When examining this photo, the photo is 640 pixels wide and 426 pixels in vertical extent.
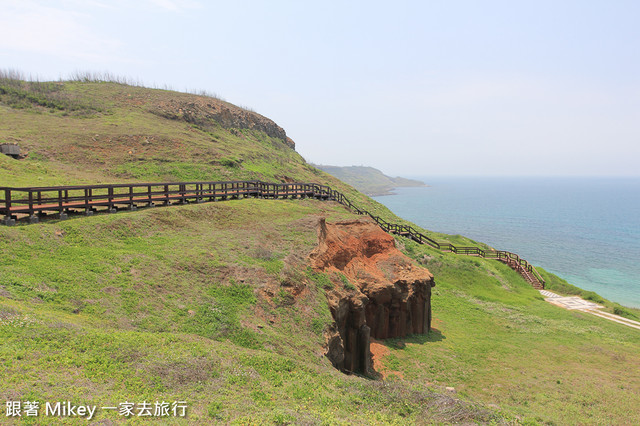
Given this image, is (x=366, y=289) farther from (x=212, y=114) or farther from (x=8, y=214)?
(x=212, y=114)

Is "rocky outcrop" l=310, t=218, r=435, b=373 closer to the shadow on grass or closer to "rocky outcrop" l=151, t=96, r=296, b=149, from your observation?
the shadow on grass

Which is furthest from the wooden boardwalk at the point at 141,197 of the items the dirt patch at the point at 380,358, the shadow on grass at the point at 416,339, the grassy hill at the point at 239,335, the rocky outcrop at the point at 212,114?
the rocky outcrop at the point at 212,114

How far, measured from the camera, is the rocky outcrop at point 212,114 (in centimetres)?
6119

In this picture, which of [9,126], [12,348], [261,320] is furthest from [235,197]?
[9,126]

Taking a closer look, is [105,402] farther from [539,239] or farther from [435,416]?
[539,239]

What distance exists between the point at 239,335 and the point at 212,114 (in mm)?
61028

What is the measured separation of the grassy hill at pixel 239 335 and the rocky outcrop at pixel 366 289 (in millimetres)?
978

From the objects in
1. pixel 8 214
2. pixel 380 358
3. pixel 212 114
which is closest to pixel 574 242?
pixel 212 114

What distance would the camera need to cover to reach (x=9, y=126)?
4169 centimetres

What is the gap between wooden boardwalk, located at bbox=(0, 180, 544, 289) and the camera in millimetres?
16844

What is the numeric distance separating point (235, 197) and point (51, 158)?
809 inches

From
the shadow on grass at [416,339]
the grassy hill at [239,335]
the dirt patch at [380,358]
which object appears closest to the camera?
the grassy hill at [239,335]

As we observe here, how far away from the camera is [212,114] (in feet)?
222

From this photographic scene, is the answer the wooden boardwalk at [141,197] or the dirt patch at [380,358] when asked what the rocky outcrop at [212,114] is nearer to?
the wooden boardwalk at [141,197]
